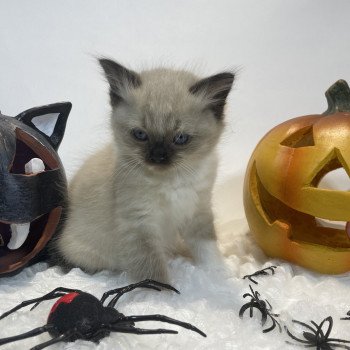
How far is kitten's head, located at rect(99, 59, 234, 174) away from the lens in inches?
45.4

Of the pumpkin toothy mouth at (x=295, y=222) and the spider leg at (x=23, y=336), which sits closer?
the spider leg at (x=23, y=336)

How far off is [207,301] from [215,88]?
0.51m

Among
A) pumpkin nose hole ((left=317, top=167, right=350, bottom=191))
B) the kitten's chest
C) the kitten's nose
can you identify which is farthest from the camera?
pumpkin nose hole ((left=317, top=167, right=350, bottom=191))

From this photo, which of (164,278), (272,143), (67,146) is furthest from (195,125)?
(67,146)

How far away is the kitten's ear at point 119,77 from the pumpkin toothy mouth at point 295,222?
0.43m

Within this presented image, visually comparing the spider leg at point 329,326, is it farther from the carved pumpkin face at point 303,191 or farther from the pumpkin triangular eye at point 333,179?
the pumpkin triangular eye at point 333,179

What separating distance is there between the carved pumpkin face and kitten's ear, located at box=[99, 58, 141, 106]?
41 centimetres

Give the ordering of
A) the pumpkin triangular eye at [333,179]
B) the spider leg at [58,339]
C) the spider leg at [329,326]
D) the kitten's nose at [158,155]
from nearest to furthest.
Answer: the spider leg at [58,339]
the spider leg at [329,326]
the kitten's nose at [158,155]
the pumpkin triangular eye at [333,179]

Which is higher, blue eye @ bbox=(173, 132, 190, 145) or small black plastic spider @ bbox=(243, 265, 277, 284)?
blue eye @ bbox=(173, 132, 190, 145)

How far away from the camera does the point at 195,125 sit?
3.91 ft

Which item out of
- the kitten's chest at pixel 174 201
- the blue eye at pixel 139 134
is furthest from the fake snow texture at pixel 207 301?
the blue eye at pixel 139 134

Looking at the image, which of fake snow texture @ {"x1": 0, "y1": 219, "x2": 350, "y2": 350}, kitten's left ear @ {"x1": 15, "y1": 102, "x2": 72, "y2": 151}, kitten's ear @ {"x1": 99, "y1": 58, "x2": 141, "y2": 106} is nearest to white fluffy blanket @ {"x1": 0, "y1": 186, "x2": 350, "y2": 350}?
fake snow texture @ {"x1": 0, "y1": 219, "x2": 350, "y2": 350}

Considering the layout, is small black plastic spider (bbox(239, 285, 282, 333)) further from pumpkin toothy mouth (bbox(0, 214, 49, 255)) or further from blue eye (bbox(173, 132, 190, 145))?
pumpkin toothy mouth (bbox(0, 214, 49, 255))

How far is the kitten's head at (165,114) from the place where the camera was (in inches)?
45.4
